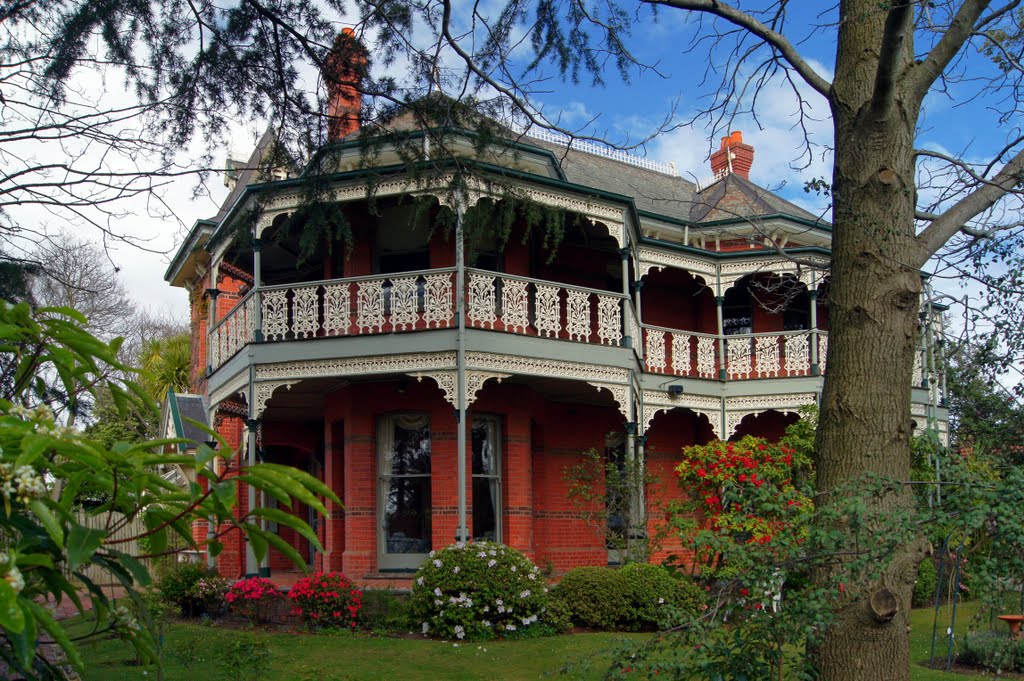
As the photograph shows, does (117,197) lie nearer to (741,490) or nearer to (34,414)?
(34,414)

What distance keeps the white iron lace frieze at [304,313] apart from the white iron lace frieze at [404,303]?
1.26 meters

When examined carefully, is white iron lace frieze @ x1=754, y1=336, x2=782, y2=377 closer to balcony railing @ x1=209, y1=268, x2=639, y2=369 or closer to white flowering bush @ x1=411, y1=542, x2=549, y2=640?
balcony railing @ x1=209, y1=268, x2=639, y2=369

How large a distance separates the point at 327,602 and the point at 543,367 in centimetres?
466

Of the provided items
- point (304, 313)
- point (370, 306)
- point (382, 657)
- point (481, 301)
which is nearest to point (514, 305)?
point (481, 301)

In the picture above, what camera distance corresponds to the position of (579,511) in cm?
1753

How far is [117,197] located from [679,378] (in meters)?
13.1

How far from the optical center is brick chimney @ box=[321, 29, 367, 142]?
8.33 meters

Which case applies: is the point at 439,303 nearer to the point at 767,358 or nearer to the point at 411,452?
the point at 411,452

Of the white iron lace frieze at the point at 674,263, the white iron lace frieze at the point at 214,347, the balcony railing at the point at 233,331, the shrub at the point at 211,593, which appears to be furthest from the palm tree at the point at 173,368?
the white iron lace frieze at the point at 674,263

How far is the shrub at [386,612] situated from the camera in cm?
1271

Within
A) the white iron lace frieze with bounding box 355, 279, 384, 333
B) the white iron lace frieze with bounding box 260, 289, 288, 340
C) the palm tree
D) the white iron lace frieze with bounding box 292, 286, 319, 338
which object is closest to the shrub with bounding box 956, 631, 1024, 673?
the white iron lace frieze with bounding box 355, 279, 384, 333

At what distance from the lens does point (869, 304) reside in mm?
6203

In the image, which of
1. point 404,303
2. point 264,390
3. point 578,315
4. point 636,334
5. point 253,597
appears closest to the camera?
point 253,597

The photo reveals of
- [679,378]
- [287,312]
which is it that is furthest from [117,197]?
[679,378]
